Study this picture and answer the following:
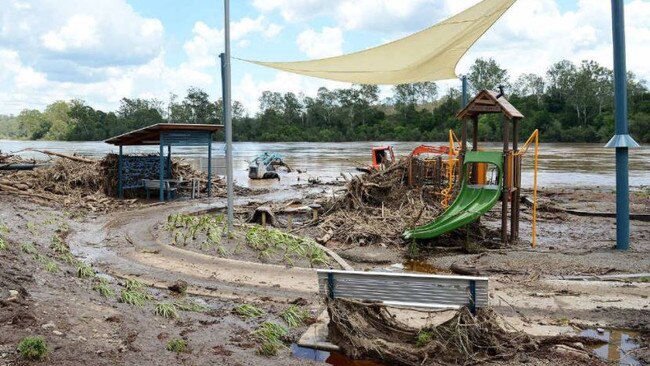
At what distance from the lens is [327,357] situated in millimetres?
5820

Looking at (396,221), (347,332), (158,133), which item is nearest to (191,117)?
(158,133)

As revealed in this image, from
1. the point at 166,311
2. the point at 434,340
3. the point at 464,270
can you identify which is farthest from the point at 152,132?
the point at 434,340

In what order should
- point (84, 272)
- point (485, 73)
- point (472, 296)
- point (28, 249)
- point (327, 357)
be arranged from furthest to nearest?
point (485, 73) → point (28, 249) → point (84, 272) → point (327, 357) → point (472, 296)

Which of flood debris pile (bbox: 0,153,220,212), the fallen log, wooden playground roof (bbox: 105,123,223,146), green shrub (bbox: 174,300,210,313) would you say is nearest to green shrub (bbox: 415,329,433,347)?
green shrub (bbox: 174,300,210,313)

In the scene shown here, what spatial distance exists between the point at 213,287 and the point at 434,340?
3.96 m

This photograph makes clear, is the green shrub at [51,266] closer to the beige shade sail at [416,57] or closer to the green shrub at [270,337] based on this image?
the green shrub at [270,337]

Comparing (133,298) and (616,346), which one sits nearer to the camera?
(616,346)

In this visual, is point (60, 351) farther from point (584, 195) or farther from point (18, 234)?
point (584, 195)

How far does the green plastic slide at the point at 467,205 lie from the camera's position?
11445 mm

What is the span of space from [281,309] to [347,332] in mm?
1752

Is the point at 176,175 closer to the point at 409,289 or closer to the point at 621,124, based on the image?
the point at 621,124

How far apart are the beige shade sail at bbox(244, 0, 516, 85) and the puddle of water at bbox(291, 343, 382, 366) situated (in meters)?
6.08

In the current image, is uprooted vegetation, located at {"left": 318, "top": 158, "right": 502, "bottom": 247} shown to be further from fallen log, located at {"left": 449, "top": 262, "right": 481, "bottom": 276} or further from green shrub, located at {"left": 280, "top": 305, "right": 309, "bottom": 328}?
green shrub, located at {"left": 280, "top": 305, "right": 309, "bottom": 328}

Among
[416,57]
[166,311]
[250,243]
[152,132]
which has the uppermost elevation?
[416,57]
